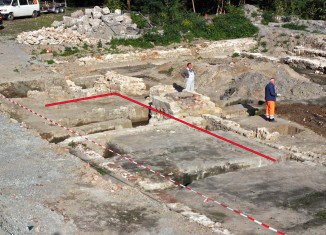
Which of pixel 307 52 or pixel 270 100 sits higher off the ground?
pixel 270 100

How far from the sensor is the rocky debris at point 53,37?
2506 centimetres

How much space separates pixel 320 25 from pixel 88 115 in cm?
1799

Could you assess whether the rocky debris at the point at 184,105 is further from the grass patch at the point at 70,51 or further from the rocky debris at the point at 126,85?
the grass patch at the point at 70,51

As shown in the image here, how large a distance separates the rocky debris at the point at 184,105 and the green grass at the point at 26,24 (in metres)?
13.4

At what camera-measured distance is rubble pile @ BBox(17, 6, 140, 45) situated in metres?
25.2

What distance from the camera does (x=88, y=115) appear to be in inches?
642

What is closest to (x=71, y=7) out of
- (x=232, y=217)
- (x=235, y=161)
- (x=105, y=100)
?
(x=105, y=100)

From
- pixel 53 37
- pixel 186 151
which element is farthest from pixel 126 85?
pixel 53 37

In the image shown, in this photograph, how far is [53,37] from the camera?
996 inches

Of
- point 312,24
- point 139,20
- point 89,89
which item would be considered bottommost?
point 89,89

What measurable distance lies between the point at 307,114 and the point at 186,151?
17.0 ft

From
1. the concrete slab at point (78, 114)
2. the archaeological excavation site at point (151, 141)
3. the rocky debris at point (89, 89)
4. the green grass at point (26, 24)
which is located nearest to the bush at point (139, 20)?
the archaeological excavation site at point (151, 141)

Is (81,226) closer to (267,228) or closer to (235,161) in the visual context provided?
(267,228)

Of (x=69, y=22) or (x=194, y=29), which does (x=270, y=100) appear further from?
(x=69, y=22)
